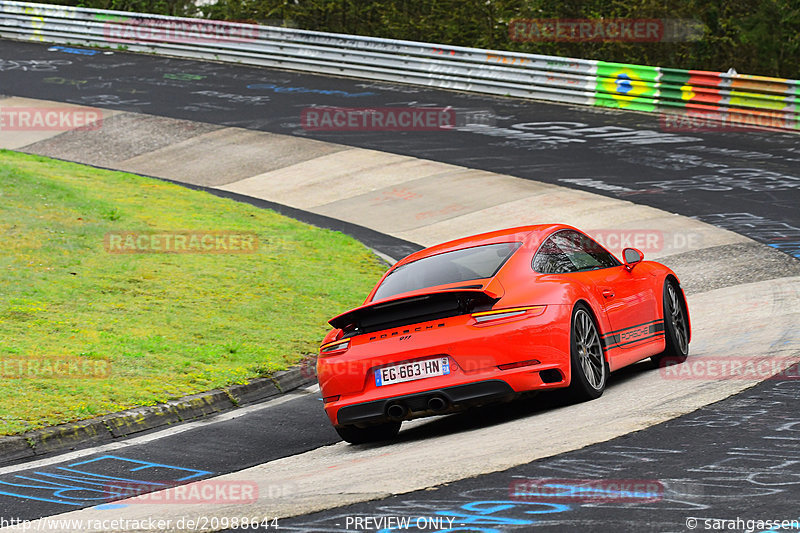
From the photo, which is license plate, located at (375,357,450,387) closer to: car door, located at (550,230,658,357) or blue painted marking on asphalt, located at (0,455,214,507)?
blue painted marking on asphalt, located at (0,455,214,507)

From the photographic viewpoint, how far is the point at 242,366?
10.7m

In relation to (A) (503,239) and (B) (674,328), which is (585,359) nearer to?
(A) (503,239)

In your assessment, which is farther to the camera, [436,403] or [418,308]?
[418,308]

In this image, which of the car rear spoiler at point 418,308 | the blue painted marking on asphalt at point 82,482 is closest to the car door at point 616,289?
the car rear spoiler at point 418,308

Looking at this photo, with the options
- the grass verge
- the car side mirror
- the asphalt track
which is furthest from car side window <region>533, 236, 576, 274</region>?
the grass verge

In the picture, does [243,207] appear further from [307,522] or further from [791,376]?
[307,522]

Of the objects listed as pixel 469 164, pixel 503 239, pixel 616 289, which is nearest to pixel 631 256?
pixel 616 289

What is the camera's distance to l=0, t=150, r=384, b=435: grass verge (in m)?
9.77

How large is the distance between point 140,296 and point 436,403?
22.2ft

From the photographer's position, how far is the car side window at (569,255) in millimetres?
8406

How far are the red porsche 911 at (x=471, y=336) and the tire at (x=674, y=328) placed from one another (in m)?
0.86

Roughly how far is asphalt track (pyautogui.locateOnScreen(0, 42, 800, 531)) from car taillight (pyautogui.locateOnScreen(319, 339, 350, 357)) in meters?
0.73

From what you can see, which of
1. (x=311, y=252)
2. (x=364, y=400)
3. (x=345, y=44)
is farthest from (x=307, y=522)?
(x=345, y=44)

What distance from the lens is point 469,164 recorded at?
22.7 metres
